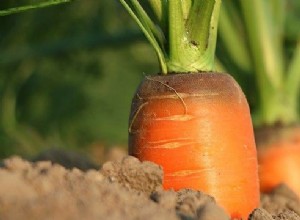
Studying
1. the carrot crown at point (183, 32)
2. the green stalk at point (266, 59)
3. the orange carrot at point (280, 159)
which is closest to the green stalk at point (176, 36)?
the carrot crown at point (183, 32)

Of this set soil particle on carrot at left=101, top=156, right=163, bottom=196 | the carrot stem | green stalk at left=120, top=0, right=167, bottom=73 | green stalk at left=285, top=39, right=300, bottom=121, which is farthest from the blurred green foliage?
soil particle on carrot at left=101, top=156, right=163, bottom=196

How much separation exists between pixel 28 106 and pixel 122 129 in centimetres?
80

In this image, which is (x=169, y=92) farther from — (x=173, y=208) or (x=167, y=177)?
(x=173, y=208)

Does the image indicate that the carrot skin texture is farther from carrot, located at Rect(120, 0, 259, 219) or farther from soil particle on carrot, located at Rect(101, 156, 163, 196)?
soil particle on carrot, located at Rect(101, 156, 163, 196)

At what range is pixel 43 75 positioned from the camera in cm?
761

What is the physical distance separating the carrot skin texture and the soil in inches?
7.6

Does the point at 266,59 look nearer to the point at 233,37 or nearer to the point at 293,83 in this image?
the point at 293,83

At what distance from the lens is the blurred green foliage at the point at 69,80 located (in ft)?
22.1

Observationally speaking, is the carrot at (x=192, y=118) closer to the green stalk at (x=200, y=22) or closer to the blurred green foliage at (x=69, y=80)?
the green stalk at (x=200, y=22)

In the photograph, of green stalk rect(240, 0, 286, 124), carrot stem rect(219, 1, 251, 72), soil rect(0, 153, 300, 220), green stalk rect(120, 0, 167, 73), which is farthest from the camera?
carrot stem rect(219, 1, 251, 72)

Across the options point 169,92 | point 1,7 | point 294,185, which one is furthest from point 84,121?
point 169,92

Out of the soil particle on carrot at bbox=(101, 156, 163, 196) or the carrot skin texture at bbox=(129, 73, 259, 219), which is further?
the carrot skin texture at bbox=(129, 73, 259, 219)

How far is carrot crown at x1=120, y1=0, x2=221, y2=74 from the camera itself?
2277mm

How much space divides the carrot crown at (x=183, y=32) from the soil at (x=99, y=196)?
13.9 inches
